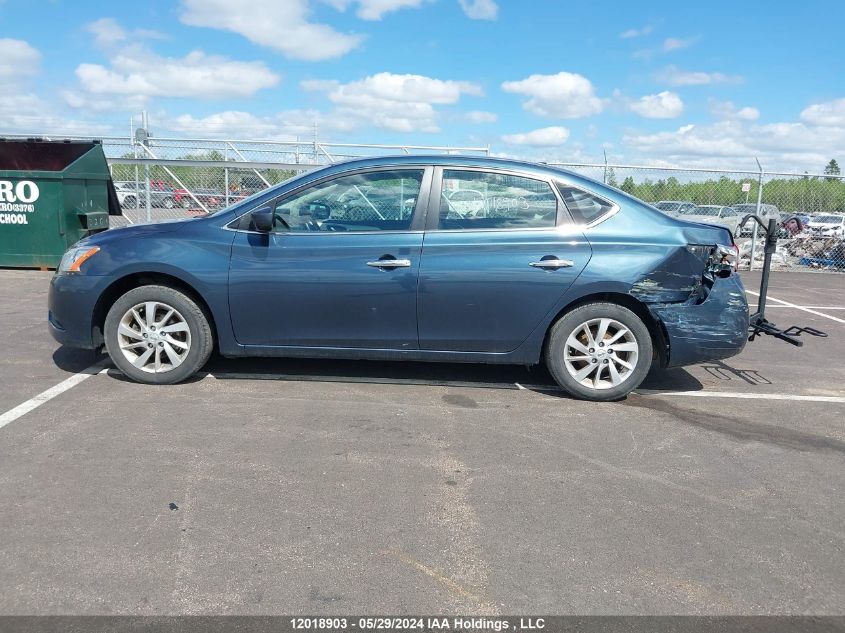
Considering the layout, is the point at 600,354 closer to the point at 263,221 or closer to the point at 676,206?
the point at 263,221

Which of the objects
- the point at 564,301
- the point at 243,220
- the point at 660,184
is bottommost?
the point at 564,301

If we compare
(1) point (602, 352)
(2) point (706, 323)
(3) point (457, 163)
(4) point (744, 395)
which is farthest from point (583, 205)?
(4) point (744, 395)

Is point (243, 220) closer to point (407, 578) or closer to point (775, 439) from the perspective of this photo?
point (407, 578)

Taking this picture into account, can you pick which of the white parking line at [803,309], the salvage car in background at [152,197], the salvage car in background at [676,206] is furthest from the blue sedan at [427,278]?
the salvage car in background at [676,206]

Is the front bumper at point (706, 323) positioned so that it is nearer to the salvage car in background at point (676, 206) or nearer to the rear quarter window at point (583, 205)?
the rear quarter window at point (583, 205)

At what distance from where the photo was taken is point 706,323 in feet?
15.9

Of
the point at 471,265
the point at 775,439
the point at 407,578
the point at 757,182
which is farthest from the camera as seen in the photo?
the point at 757,182

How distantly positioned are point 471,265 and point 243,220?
1.65 m

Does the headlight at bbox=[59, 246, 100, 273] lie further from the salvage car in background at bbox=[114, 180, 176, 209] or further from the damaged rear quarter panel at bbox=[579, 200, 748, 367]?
the salvage car in background at bbox=[114, 180, 176, 209]

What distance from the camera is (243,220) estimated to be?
4.91m

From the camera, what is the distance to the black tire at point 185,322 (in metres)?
4.93

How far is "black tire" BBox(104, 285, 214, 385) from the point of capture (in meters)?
4.93

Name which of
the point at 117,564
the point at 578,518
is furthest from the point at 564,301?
the point at 117,564

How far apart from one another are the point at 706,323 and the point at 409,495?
2.64 meters
